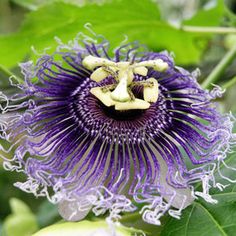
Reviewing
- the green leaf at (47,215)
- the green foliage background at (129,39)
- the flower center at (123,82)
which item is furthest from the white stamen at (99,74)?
the green leaf at (47,215)

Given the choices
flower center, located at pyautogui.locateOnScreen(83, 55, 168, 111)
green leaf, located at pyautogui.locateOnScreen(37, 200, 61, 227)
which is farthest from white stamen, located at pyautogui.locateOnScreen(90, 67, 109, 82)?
green leaf, located at pyautogui.locateOnScreen(37, 200, 61, 227)

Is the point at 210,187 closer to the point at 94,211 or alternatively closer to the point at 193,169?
the point at 193,169

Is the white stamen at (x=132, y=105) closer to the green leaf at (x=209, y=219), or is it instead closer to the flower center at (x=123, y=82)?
the flower center at (x=123, y=82)

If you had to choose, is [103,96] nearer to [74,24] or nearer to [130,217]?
[130,217]

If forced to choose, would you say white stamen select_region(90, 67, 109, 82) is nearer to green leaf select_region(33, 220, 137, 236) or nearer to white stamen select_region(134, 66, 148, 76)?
white stamen select_region(134, 66, 148, 76)

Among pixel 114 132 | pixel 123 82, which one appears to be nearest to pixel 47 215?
pixel 114 132

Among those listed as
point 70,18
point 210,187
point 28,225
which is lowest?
point 28,225

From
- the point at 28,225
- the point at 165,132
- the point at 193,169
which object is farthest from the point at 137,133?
the point at 28,225
